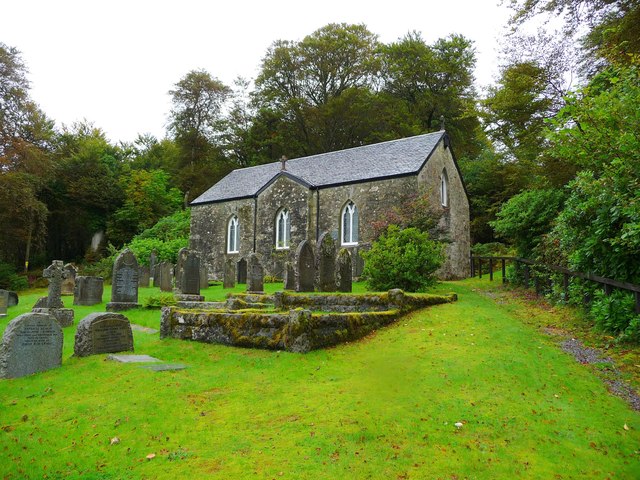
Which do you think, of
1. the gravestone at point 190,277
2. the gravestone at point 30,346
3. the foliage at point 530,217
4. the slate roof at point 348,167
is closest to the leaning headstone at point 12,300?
the gravestone at point 190,277

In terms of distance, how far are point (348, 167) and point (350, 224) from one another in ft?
13.0

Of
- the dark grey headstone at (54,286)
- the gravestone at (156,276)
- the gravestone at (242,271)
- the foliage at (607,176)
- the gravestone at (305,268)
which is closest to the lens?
the foliage at (607,176)

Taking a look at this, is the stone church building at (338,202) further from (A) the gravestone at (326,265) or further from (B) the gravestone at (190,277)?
(B) the gravestone at (190,277)

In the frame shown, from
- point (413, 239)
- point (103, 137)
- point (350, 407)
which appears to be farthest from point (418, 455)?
point (103, 137)

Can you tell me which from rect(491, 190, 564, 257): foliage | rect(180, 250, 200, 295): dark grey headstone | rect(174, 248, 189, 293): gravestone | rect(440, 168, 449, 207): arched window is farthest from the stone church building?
rect(180, 250, 200, 295): dark grey headstone

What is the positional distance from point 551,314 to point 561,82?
449 inches

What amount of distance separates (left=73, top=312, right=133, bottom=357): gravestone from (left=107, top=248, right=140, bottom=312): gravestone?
621 cm

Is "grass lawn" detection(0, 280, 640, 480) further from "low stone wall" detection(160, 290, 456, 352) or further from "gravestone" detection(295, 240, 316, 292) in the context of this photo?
"gravestone" detection(295, 240, 316, 292)

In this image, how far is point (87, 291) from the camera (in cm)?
1723

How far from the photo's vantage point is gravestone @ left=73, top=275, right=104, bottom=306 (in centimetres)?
A: 1712

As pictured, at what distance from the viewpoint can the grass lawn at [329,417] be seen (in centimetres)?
462

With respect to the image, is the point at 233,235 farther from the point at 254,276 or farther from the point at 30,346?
the point at 30,346

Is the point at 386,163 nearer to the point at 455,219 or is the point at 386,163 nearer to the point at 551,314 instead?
the point at 455,219

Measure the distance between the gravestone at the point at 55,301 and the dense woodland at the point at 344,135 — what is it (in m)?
13.5
